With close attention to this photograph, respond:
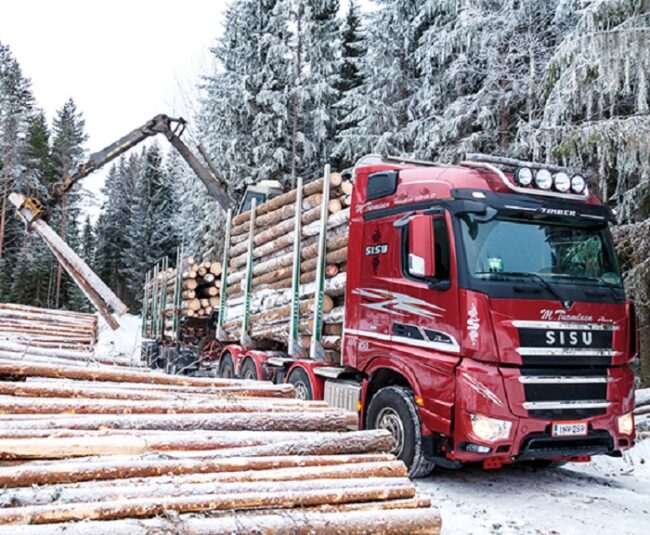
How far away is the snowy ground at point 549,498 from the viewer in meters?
4.72

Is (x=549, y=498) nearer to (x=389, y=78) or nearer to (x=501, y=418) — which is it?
(x=501, y=418)

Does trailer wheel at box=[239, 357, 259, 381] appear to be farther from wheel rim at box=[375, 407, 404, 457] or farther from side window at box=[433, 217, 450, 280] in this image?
side window at box=[433, 217, 450, 280]

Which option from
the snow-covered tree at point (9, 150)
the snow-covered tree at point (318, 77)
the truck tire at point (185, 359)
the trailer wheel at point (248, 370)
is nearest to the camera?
the trailer wheel at point (248, 370)

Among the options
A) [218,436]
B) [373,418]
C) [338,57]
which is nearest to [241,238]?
[373,418]

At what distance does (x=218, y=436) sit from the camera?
3176 millimetres

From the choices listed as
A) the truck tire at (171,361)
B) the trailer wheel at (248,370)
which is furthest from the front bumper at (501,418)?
the truck tire at (171,361)

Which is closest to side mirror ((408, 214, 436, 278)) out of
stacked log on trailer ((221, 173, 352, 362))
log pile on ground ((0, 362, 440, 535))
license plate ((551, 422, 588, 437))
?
stacked log on trailer ((221, 173, 352, 362))

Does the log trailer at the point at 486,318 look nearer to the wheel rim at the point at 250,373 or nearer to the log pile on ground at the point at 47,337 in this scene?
the wheel rim at the point at 250,373

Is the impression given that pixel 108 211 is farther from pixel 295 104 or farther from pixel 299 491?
pixel 299 491

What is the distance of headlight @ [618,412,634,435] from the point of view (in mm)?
5648

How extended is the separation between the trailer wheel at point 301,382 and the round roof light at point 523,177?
3.92 m

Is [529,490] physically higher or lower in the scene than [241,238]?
lower

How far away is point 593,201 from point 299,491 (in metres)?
5.11

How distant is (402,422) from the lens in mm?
→ 5941
